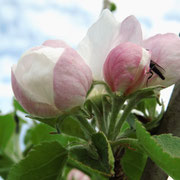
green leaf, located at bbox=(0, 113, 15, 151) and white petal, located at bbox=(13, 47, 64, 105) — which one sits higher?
white petal, located at bbox=(13, 47, 64, 105)

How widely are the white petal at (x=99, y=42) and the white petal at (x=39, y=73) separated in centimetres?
10

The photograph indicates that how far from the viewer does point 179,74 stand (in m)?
0.56

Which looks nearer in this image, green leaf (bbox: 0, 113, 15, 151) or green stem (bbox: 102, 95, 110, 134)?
green stem (bbox: 102, 95, 110, 134)

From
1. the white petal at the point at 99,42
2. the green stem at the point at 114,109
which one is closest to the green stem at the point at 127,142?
the green stem at the point at 114,109

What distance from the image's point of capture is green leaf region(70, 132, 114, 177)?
1.61 ft

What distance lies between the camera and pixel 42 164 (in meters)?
0.60

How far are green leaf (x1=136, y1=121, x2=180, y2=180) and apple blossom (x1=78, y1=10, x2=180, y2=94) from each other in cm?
9

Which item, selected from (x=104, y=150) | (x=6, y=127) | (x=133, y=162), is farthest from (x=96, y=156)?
(x=6, y=127)

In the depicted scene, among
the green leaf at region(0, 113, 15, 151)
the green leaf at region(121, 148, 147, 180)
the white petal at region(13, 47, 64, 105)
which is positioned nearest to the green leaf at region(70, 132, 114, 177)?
the white petal at region(13, 47, 64, 105)

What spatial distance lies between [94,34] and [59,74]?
159mm

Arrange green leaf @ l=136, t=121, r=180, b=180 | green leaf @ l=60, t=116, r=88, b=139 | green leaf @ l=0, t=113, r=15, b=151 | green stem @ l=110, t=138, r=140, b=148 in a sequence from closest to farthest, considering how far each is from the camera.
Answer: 1. green leaf @ l=136, t=121, r=180, b=180
2. green stem @ l=110, t=138, r=140, b=148
3. green leaf @ l=60, t=116, r=88, b=139
4. green leaf @ l=0, t=113, r=15, b=151

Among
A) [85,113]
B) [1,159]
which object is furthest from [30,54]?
[1,159]

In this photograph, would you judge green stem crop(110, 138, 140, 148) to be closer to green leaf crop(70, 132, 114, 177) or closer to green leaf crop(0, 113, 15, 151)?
green leaf crop(70, 132, 114, 177)

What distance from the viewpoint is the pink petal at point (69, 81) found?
47 cm
